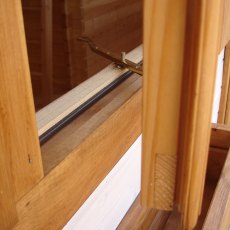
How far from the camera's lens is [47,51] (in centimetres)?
205

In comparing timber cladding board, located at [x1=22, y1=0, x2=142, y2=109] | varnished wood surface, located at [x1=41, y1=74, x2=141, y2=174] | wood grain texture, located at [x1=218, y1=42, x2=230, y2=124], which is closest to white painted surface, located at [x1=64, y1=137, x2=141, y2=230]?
varnished wood surface, located at [x1=41, y1=74, x2=141, y2=174]

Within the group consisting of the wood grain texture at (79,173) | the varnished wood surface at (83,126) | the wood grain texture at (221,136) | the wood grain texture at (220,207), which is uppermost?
the varnished wood surface at (83,126)

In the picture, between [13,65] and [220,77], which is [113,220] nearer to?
[13,65]

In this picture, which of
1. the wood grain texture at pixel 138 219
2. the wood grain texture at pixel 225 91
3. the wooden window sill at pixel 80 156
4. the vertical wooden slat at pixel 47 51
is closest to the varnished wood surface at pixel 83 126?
the wooden window sill at pixel 80 156

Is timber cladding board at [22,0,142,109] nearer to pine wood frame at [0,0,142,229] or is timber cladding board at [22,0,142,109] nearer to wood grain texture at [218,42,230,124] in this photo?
wood grain texture at [218,42,230,124]

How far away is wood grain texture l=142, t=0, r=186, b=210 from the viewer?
1.14ft

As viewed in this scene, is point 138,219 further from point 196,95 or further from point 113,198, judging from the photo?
point 196,95

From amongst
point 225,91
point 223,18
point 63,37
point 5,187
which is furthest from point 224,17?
point 63,37

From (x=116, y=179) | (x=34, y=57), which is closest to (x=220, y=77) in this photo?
(x=116, y=179)

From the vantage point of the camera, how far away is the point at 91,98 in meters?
0.77

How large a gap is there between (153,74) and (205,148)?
0.13 m

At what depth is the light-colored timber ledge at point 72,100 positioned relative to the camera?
0.64 meters

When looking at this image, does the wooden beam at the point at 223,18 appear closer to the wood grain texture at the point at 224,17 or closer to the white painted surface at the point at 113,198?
the wood grain texture at the point at 224,17

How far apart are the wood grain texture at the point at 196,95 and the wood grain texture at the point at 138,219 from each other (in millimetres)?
440
